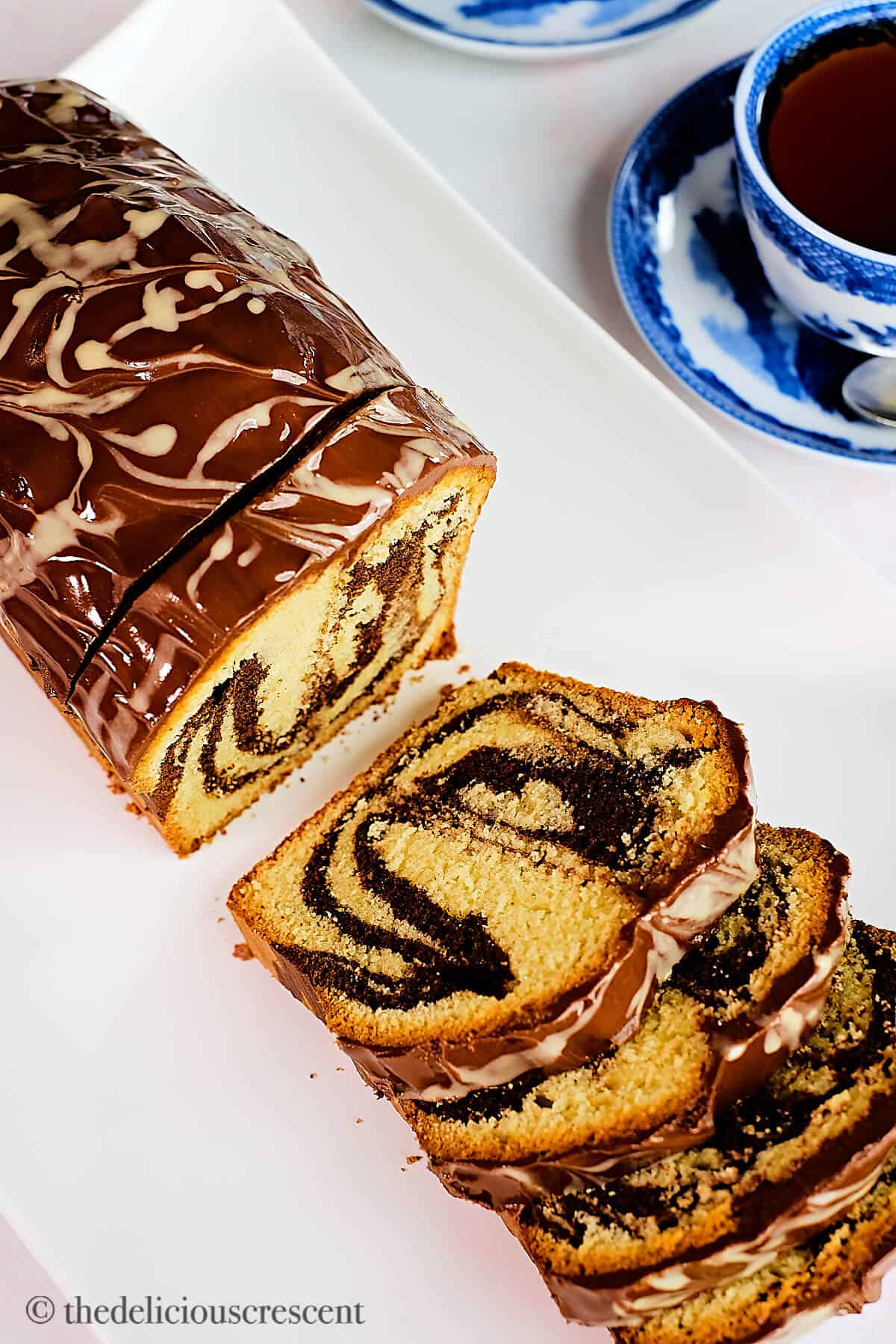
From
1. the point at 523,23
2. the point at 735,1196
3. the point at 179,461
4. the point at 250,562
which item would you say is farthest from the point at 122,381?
the point at 523,23

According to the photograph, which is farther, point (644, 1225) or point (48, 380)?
point (48, 380)

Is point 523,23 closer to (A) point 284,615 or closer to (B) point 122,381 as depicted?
(B) point 122,381

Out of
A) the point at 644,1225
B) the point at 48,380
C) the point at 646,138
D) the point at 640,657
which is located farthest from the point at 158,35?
the point at 644,1225

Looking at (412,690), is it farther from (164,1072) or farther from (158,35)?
(158,35)

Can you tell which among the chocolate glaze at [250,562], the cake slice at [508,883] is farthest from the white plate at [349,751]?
the chocolate glaze at [250,562]

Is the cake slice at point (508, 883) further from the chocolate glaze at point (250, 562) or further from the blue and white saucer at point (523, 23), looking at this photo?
the blue and white saucer at point (523, 23)
